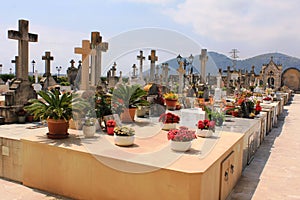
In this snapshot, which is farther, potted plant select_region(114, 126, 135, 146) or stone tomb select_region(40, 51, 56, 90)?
stone tomb select_region(40, 51, 56, 90)

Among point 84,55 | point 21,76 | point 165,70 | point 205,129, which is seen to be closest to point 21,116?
point 21,76

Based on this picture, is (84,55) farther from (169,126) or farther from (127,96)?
(169,126)

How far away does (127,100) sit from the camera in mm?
6691

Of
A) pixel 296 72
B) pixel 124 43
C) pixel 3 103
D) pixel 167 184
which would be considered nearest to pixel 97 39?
pixel 3 103

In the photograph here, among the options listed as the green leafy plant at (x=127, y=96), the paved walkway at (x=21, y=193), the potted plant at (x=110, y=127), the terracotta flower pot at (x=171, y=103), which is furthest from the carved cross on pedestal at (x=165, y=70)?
the paved walkway at (x=21, y=193)

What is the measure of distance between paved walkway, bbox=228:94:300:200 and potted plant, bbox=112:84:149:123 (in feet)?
9.12

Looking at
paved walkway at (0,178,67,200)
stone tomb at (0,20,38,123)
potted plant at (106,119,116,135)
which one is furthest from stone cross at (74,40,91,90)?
paved walkway at (0,178,67,200)

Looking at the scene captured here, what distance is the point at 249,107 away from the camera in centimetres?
930

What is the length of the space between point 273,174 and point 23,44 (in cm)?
871

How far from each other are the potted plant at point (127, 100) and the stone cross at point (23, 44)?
16.5 ft

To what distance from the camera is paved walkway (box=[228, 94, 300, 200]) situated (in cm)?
518

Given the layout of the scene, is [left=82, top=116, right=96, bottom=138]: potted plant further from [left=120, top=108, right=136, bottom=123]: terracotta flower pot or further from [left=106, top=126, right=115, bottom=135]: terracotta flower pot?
[left=120, top=108, right=136, bottom=123]: terracotta flower pot

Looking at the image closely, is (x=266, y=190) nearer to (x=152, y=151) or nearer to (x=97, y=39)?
(x=152, y=151)

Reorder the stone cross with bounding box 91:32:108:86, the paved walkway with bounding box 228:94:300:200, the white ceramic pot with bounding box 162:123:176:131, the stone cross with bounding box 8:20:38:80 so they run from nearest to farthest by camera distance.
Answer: the paved walkway with bounding box 228:94:300:200 < the white ceramic pot with bounding box 162:123:176:131 < the stone cross with bounding box 8:20:38:80 < the stone cross with bounding box 91:32:108:86
